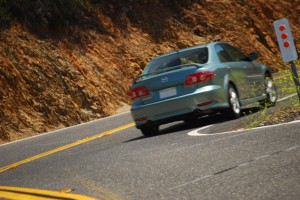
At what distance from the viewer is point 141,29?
3066 cm

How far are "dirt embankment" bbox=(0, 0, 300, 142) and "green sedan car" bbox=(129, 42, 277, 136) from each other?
9.09 m

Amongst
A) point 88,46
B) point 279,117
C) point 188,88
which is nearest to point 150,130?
point 188,88

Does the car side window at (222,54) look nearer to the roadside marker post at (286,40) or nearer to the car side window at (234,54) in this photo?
the car side window at (234,54)

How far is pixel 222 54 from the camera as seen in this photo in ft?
40.6

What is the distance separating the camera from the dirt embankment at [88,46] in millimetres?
21594

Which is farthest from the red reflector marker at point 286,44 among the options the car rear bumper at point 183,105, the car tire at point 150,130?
the car tire at point 150,130

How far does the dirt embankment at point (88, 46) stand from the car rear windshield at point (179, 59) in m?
8.91

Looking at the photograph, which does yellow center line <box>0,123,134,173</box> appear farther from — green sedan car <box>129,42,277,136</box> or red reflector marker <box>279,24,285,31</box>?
red reflector marker <box>279,24,285,31</box>

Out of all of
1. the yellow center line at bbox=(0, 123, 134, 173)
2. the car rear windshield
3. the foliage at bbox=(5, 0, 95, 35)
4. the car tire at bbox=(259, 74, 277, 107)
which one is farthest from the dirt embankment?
the car tire at bbox=(259, 74, 277, 107)

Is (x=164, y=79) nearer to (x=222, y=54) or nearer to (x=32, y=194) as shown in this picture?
(x=222, y=54)

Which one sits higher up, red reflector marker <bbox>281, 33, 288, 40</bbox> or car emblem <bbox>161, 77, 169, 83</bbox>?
red reflector marker <bbox>281, 33, 288, 40</bbox>

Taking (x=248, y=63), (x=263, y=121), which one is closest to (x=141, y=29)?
(x=248, y=63)

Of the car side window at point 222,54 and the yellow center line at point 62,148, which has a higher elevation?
the car side window at point 222,54

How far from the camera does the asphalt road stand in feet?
19.1
